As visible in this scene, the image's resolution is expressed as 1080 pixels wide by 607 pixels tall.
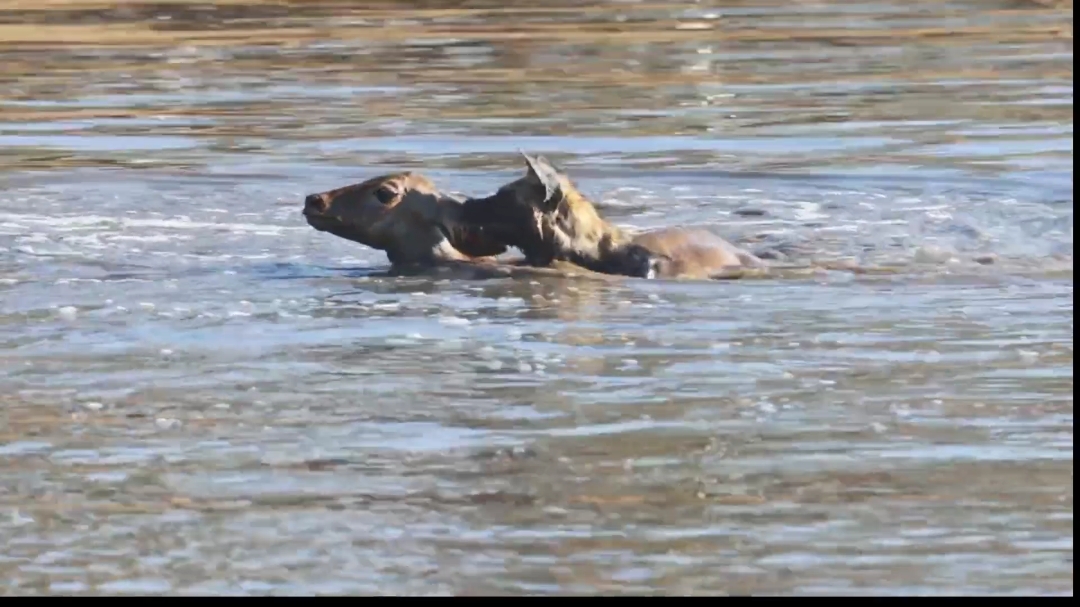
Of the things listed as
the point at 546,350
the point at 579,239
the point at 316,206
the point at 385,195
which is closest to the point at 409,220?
the point at 385,195

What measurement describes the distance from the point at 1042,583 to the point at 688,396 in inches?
81.7

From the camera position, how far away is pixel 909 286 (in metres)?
9.54

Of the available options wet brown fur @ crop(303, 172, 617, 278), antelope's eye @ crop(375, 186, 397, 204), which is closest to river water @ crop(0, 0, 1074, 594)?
wet brown fur @ crop(303, 172, 617, 278)

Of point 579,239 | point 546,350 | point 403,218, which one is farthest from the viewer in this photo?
point 403,218

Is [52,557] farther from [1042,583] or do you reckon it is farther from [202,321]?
[202,321]

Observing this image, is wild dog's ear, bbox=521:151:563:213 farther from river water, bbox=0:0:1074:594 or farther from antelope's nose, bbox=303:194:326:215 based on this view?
antelope's nose, bbox=303:194:326:215

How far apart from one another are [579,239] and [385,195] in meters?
0.82

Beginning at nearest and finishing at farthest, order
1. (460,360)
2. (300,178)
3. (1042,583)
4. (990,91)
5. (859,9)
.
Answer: (1042,583) < (460,360) < (300,178) < (990,91) < (859,9)

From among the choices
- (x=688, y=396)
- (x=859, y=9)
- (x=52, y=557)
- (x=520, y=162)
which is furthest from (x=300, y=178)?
(x=859, y=9)

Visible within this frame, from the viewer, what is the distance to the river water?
5855 millimetres

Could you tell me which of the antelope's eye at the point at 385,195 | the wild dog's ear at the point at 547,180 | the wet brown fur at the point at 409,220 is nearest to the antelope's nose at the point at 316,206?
the wet brown fur at the point at 409,220

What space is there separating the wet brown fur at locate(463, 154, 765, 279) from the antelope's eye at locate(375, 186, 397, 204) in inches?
12.4

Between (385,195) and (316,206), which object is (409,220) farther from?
(316,206)

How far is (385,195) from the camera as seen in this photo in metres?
9.91
